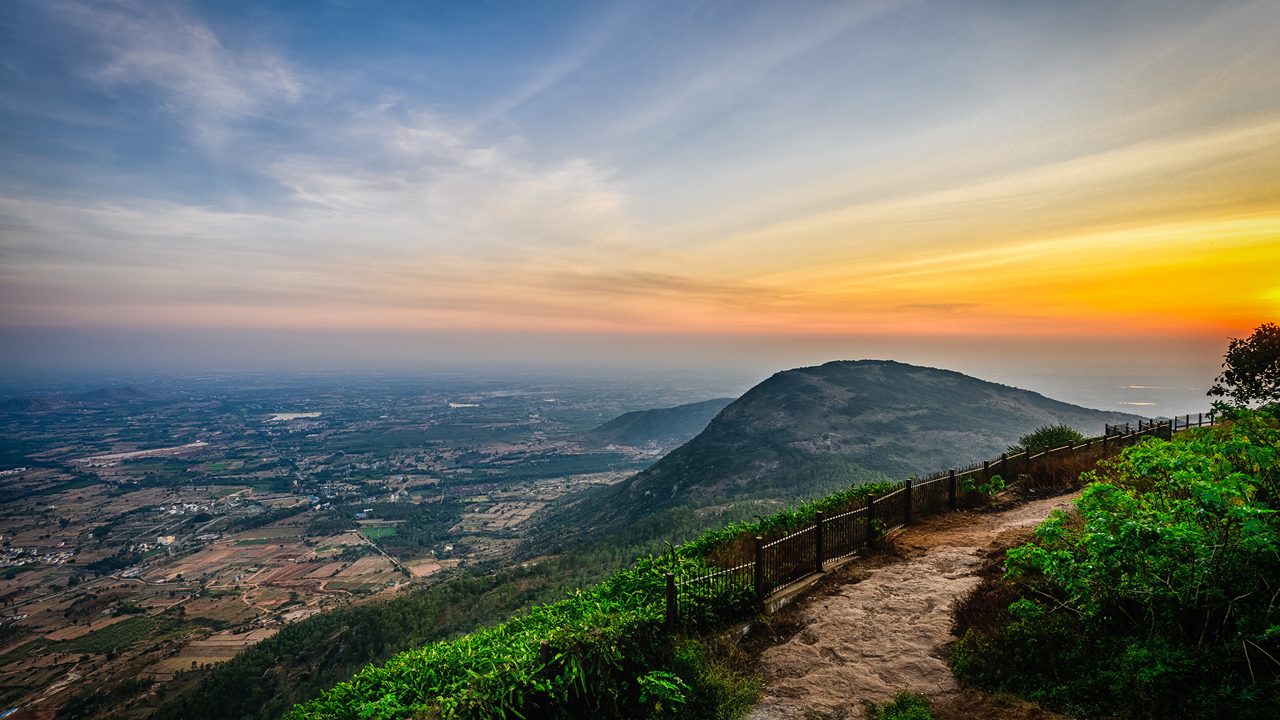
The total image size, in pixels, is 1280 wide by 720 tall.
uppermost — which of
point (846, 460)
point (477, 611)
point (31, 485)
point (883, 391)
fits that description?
point (883, 391)

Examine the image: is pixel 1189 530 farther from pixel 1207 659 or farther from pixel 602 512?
pixel 602 512

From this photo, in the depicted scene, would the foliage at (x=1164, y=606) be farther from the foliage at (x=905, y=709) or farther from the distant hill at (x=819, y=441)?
the distant hill at (x=819, y=441)

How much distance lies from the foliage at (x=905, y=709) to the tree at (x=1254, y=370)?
26654 mm

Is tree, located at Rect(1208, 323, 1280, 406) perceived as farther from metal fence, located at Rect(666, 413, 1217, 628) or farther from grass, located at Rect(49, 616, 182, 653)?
grass, located at Rect(49, 616, 182, 653)

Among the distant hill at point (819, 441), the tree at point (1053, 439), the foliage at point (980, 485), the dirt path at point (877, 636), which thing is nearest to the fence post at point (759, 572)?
the dirt path at point (877, 636)

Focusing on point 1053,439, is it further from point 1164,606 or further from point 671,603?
point 671,603

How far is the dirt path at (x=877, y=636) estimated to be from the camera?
6668mm

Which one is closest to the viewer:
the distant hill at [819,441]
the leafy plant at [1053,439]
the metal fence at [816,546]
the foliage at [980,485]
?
the metal fence at [816,546]

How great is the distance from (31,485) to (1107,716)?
19715 cm

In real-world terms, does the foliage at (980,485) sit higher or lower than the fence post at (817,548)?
higher

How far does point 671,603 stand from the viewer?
28.8ft

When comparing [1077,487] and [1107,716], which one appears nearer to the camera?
[1107,716]

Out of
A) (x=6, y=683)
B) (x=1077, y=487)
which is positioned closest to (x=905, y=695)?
(x=1077, y=487)

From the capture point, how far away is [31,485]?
403 ft
